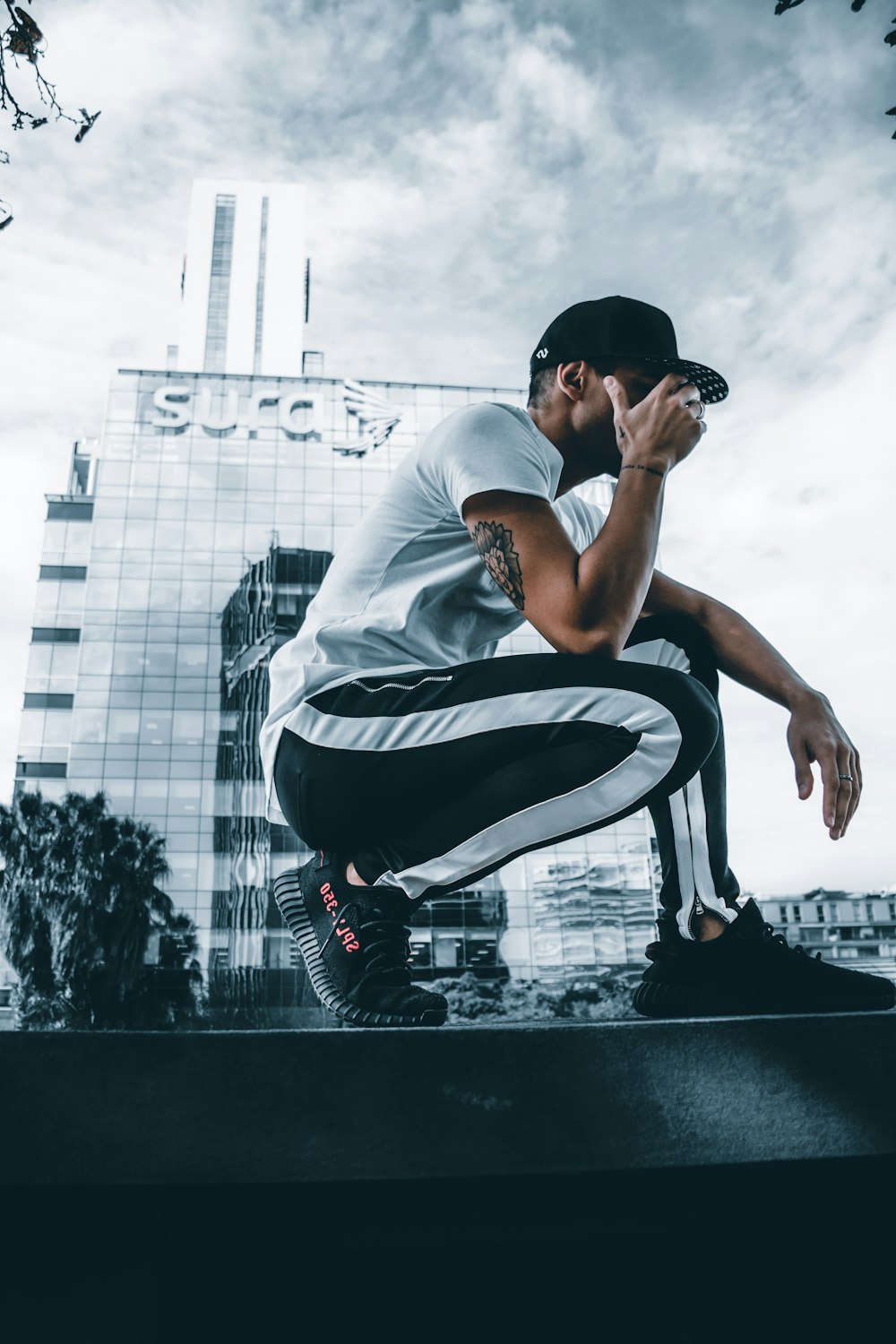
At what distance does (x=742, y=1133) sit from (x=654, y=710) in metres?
0.69

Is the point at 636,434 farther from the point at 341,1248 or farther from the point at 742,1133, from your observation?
the point at 341,1248

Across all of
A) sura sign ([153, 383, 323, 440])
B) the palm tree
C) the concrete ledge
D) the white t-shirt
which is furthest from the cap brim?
sura sign ([153, 383, 323, 440])

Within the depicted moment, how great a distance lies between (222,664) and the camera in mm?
45188

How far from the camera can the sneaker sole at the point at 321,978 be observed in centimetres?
149

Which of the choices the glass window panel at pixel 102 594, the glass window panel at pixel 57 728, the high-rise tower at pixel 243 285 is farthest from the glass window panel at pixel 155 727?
Result: the high-rise tower at pixel 243 285

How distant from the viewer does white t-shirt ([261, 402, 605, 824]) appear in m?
1.81

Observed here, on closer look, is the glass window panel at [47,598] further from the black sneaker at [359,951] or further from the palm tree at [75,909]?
the black sneaker at [359,951]

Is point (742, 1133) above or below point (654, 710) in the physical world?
below

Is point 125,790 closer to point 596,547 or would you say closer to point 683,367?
point 683,367

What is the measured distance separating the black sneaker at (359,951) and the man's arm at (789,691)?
966 mm

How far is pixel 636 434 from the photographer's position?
1880mm

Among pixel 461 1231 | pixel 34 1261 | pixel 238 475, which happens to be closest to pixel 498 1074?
pixel 461 1231

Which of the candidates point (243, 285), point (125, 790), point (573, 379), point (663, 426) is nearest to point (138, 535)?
point (125, 790)

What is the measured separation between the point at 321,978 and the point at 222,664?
44.9 m
